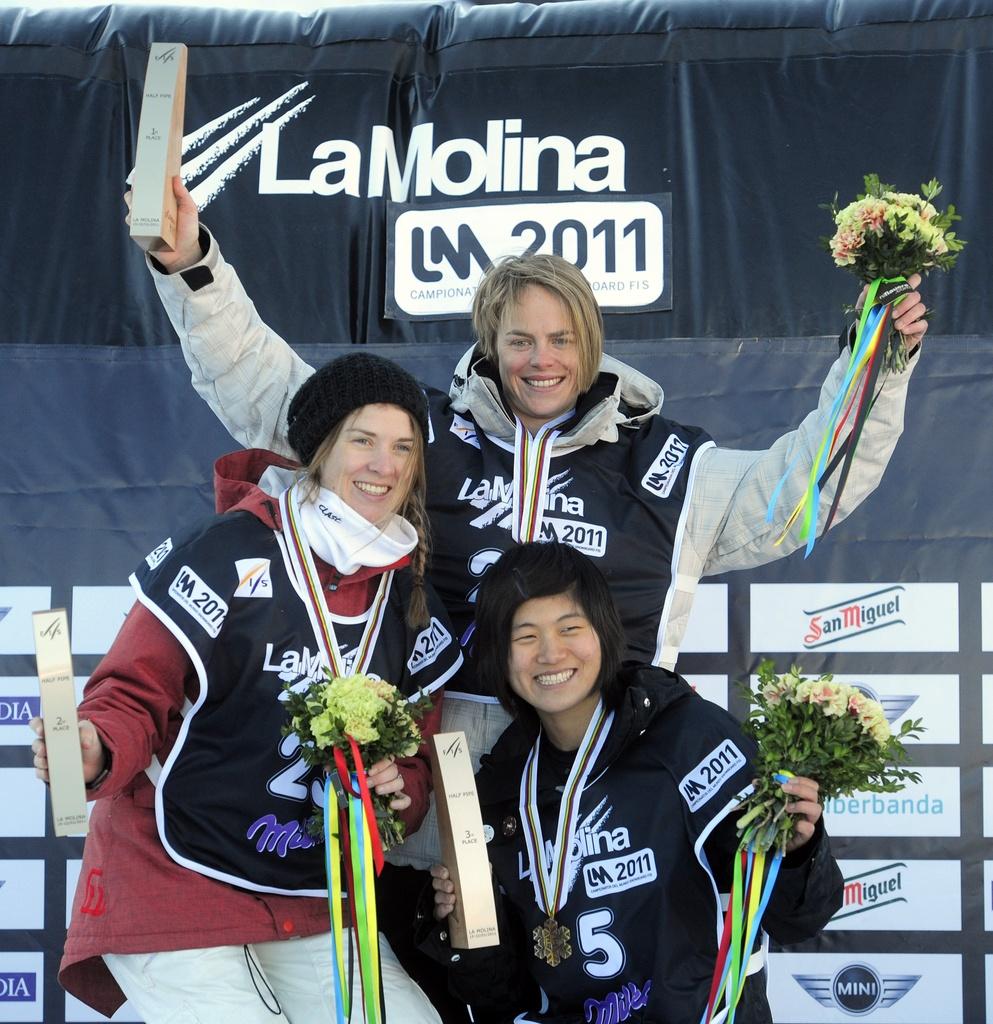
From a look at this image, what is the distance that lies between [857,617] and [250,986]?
1873 mm

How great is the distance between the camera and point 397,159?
11.6 feet

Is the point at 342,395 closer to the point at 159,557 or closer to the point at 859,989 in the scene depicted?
the point at 159,557

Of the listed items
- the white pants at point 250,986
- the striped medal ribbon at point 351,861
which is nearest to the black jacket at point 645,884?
the white pants at point 250,986

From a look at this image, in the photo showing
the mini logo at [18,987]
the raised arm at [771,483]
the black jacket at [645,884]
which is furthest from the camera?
the mini logo at [18,987]

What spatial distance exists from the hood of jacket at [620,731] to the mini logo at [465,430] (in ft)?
1.94

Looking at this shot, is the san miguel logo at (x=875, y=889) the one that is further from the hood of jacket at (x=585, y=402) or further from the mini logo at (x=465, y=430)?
the mini logo at (x=465, y=430)

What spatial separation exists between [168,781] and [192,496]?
1.47 m

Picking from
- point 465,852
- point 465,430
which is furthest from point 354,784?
point 465,430

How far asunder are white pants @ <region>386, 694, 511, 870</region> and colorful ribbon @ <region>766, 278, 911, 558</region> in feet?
2.19

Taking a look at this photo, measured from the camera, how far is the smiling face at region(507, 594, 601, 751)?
221 cm

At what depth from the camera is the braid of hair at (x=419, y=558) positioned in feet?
7.47

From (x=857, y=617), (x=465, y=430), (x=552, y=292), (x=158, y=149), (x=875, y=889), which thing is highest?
(x=158, y=149)

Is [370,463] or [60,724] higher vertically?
[370,463]

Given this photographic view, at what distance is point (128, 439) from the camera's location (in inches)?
137
